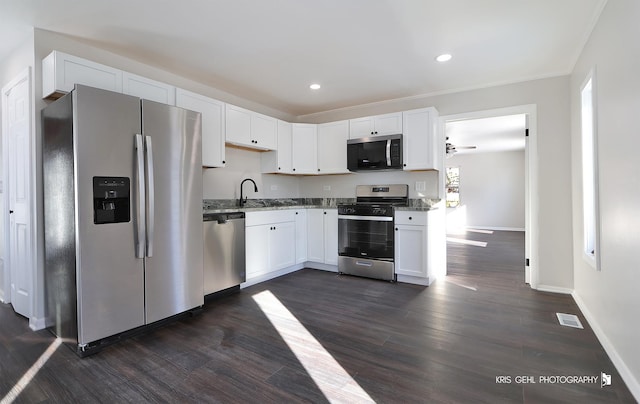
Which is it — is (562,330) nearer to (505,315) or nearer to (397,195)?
(505,315)

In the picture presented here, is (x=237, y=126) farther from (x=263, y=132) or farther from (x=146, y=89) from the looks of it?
(x=146, y=89)

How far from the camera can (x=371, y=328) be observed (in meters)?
2.48

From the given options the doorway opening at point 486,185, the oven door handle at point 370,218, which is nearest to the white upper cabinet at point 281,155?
the oven door handle at point 370,218

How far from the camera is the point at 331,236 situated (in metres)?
4.29

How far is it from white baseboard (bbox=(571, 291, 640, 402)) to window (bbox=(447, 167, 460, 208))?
7784 mm

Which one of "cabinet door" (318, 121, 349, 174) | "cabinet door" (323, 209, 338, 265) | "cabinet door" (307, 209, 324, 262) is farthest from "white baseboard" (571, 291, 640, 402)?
"cabinet door" (318, 121, 349, 174)

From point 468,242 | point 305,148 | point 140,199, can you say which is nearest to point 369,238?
point 305,148

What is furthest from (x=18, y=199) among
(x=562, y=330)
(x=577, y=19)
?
(x=577, y=19)

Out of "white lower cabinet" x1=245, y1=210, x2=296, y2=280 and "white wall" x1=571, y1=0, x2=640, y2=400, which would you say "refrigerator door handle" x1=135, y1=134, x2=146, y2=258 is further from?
"white wall" x1=571, y1=0, x2=640, y2=400

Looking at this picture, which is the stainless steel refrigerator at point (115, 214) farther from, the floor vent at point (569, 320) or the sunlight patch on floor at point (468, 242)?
the sunlight patch on floor at point (468, 242)

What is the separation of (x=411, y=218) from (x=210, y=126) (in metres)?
2.51

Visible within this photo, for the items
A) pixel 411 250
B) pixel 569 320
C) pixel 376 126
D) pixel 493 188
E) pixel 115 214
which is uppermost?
pixel 376 126

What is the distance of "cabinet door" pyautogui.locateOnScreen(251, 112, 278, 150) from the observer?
13.2 feet

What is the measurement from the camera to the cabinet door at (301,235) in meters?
4.33
